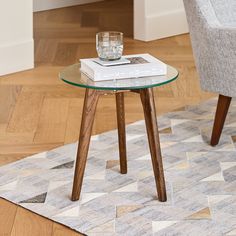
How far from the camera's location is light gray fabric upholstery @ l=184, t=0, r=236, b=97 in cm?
302

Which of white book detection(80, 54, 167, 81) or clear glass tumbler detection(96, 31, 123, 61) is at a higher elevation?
clear glass tumbler detection(96, 31, 123, 61)

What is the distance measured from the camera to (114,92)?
2.55 metres

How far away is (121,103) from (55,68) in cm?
174

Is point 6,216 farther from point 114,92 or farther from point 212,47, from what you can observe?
point 212,47

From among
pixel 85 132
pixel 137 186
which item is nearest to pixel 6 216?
pixel 85 132

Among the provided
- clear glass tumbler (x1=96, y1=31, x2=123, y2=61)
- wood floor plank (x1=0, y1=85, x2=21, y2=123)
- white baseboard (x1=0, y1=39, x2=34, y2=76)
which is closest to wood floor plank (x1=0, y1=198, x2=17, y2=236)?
clear glass tumbler (x1=96, y1=31, x2=123, y2=61)

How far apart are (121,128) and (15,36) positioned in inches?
69.3

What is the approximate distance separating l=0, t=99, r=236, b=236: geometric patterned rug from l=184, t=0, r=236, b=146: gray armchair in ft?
0.70

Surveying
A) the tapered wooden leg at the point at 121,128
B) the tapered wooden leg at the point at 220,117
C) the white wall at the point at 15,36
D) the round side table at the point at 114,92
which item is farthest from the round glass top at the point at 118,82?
the white wall at the point at 15,36

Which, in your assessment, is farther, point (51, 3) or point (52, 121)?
point (51, 3)

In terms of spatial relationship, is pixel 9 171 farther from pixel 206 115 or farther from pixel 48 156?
pixel 206 115

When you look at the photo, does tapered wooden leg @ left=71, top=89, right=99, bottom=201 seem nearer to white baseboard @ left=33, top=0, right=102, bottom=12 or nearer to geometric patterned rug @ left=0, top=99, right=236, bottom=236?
geometric patterned rug @ left=0, top=99, right=236, bottom=236

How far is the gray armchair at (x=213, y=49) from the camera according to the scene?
119 inches

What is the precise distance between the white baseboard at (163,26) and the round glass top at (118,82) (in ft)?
8.71
